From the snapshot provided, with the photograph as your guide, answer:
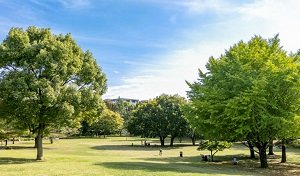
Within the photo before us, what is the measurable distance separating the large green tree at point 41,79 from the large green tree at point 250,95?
13627 millimetres

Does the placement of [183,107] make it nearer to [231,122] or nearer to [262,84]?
[231,122]

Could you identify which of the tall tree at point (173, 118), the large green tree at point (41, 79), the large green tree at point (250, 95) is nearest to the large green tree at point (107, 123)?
the tall tree at point (173, 118)

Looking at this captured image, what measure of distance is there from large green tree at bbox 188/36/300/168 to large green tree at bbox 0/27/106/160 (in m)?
13.6

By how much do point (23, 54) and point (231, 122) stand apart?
23.4 m

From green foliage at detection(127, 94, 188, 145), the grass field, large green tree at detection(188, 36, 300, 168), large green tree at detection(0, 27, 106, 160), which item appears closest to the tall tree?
green foliage at detection(127, 94, 188, 145)

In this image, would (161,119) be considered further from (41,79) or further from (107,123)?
(41,79)

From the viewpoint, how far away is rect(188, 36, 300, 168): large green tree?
37.8 meters

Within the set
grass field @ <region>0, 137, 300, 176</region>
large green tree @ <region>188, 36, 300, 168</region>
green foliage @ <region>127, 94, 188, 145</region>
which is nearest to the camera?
grass field @ <region>0, 137, 300, 176</region>

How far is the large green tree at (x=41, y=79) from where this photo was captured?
39.0 metres

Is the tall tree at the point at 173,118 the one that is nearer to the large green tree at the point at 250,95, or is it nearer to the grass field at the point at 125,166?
the grass field at the point at 125,166

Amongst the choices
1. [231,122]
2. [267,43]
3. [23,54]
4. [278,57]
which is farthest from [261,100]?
[23,54]

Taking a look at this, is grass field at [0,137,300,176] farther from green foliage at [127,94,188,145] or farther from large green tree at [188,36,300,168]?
green foliage at [127,94,188,145]

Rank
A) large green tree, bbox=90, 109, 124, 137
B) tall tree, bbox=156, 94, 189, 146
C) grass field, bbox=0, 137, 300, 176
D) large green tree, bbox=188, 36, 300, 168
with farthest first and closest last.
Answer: large green tree, bbox=90, 109, 124, 137 < tall tree, bbox=156, 94, 189, 146 < large green tree, bbox=188, 36, 300, 168 < grass field, bbox=0, 137, 300, 176

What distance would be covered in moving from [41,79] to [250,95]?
21.8 metres
